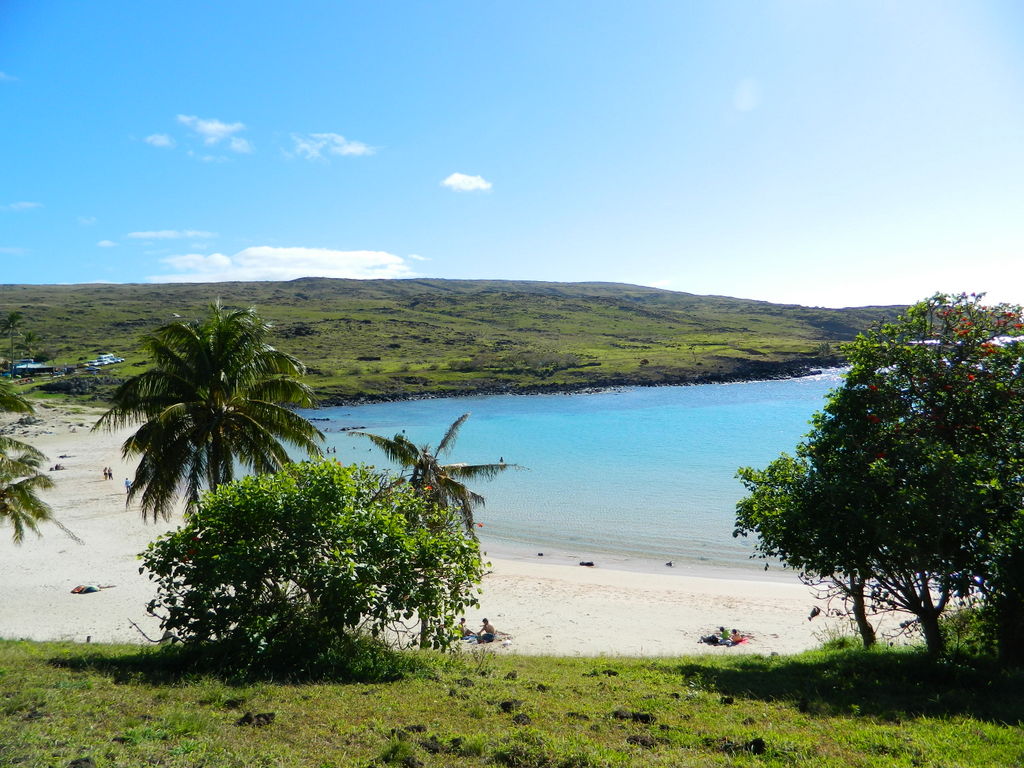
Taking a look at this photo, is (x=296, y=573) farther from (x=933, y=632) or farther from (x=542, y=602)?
(x=542, y=602)

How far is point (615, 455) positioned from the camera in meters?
60.7

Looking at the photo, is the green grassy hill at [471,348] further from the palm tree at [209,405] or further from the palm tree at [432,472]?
the palm tree at [209,405]

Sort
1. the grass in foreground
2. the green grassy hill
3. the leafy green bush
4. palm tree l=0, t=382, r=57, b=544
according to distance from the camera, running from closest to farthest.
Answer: the grass in foreground < the leafy green bush < palm tree l=0, t=382, r=57, b=544 < the green grassy hill

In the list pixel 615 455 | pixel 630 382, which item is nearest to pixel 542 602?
pixel 615 455

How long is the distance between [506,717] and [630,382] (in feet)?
388

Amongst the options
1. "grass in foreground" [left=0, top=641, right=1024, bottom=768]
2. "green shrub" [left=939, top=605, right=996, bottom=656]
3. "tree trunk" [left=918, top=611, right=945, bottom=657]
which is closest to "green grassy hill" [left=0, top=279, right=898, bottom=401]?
"grass in foreground" [left=0, top=641, right=1024, bottom=768]

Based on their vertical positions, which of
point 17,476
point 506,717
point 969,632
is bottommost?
point 17,476

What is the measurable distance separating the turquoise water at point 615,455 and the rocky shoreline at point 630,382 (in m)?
3.55

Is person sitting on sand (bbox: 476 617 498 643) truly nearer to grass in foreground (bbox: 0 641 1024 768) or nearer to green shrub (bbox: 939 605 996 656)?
grass in foreground (bbox: 0 641 1024 768)

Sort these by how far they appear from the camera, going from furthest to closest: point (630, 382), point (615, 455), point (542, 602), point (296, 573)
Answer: point (630, 382) < point (615, 455) < point (542, 602) < point (296, 573)

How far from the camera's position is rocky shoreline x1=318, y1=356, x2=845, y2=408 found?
109 m

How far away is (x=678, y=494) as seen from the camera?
44250 mm

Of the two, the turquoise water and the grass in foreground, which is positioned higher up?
the grass in foreground

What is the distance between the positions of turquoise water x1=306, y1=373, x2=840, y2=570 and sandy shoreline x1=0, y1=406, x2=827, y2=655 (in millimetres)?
4157
